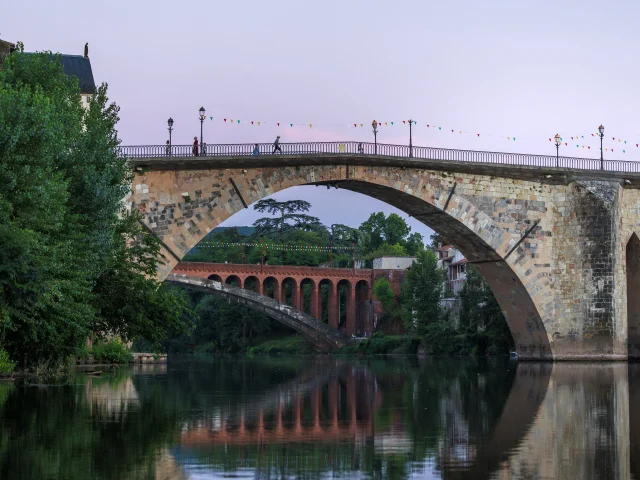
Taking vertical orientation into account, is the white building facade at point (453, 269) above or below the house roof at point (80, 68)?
below

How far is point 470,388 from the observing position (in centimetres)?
2578

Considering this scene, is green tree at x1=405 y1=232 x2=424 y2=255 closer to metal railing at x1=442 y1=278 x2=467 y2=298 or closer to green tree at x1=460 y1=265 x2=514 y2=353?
metal railing at x1=442 y1=278 x2=467 y2=298

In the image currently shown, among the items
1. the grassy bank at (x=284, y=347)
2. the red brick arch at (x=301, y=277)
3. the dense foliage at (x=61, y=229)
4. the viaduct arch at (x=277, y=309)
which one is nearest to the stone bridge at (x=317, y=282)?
the red brick arch at (x=301, y=277)

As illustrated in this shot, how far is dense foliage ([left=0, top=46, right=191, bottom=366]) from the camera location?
67.1ft

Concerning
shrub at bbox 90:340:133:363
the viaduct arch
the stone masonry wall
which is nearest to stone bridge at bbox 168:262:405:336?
A: the viaduct arch

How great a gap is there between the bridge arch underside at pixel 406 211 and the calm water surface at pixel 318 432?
1113 cm

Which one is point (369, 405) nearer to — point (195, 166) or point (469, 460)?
point (469, 460)

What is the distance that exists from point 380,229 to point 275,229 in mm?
15140

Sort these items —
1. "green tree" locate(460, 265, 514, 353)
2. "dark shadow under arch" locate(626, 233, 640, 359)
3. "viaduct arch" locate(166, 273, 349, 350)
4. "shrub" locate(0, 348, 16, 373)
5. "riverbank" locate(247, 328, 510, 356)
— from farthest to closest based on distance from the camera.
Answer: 1. "viaduct arch" locate(166, 273, 349, 350)
2. "riverbank" locate(247, 328, 510, 356)
3. "green tree" locate(460, 265, 514, 353)
4. "dark shadow under arch" locate(626, 233, 640, 359)
5. "shrub" locate(0, 348, 16, 373)

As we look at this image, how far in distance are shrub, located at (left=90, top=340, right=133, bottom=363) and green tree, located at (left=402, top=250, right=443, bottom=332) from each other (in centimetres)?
2831

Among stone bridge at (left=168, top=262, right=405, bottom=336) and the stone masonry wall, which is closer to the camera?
the stone masonry wall

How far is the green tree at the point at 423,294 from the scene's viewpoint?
212ft

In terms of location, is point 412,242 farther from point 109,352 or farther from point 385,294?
point 109,352

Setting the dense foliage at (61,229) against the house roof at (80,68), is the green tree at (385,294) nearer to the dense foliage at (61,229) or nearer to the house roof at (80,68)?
the house roof at (80,68)
